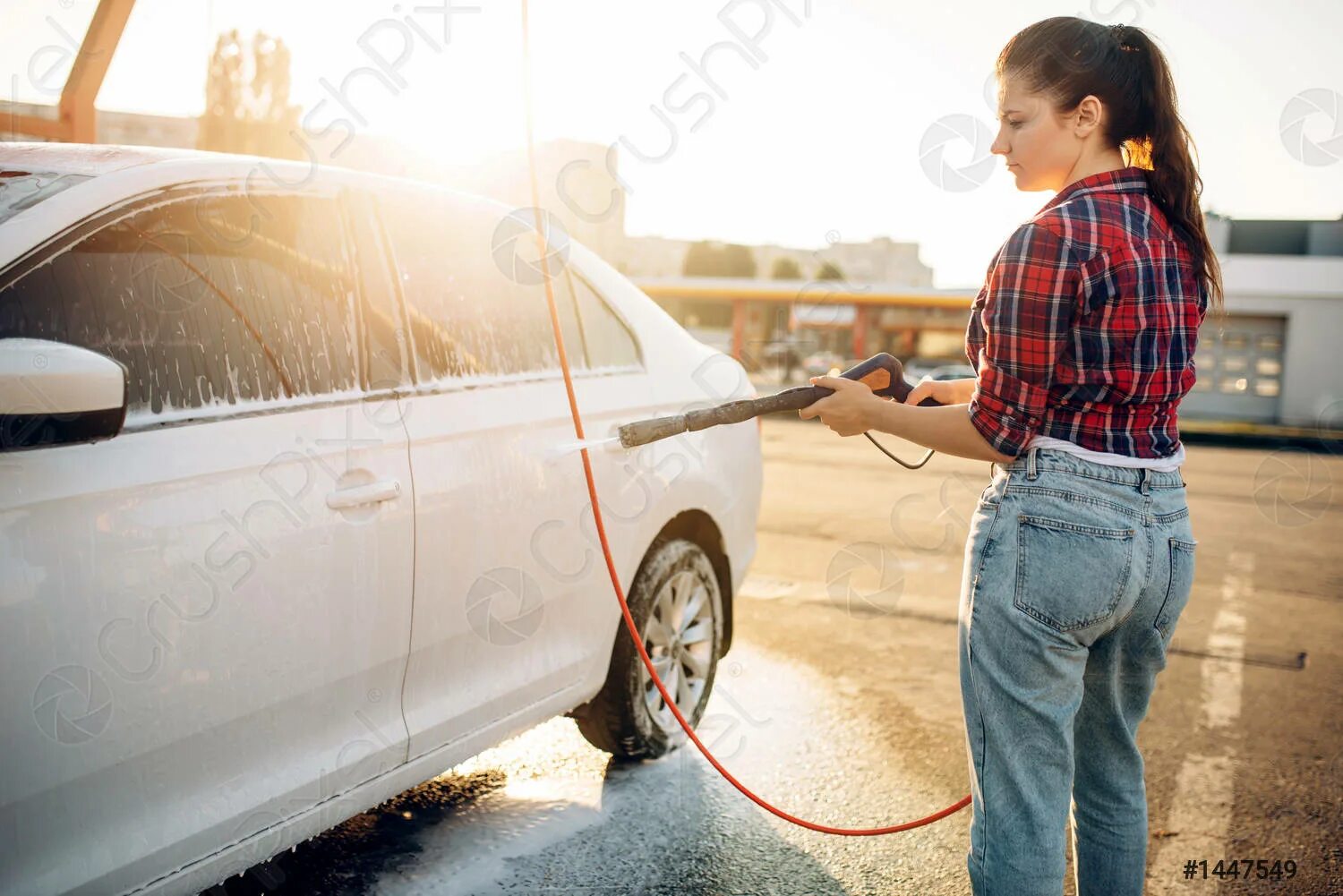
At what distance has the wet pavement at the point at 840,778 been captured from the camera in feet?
10.2

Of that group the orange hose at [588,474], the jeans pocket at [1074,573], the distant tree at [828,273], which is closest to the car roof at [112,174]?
the orange hose at [588,474]

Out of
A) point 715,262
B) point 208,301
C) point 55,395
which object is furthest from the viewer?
point 715,262

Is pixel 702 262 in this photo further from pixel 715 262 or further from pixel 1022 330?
pixel 1022 330

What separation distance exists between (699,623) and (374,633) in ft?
5.43

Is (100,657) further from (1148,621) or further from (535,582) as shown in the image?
(1148,621)

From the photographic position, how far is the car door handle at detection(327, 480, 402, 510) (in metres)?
2.43

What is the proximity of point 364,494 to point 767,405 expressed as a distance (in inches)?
34.8

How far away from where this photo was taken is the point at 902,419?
218 cm

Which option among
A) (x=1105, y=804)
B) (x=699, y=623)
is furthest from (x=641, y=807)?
(x=1105, y=804)

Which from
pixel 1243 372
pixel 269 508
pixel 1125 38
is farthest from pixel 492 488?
pixel 1243 372

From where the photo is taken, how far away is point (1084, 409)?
2.03 meters

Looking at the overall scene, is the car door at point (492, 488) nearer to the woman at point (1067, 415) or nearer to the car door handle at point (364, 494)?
the car door handle at point (364, 494)

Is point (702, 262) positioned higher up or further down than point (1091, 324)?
further down

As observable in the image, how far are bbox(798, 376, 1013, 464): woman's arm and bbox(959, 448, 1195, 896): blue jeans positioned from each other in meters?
0.09
